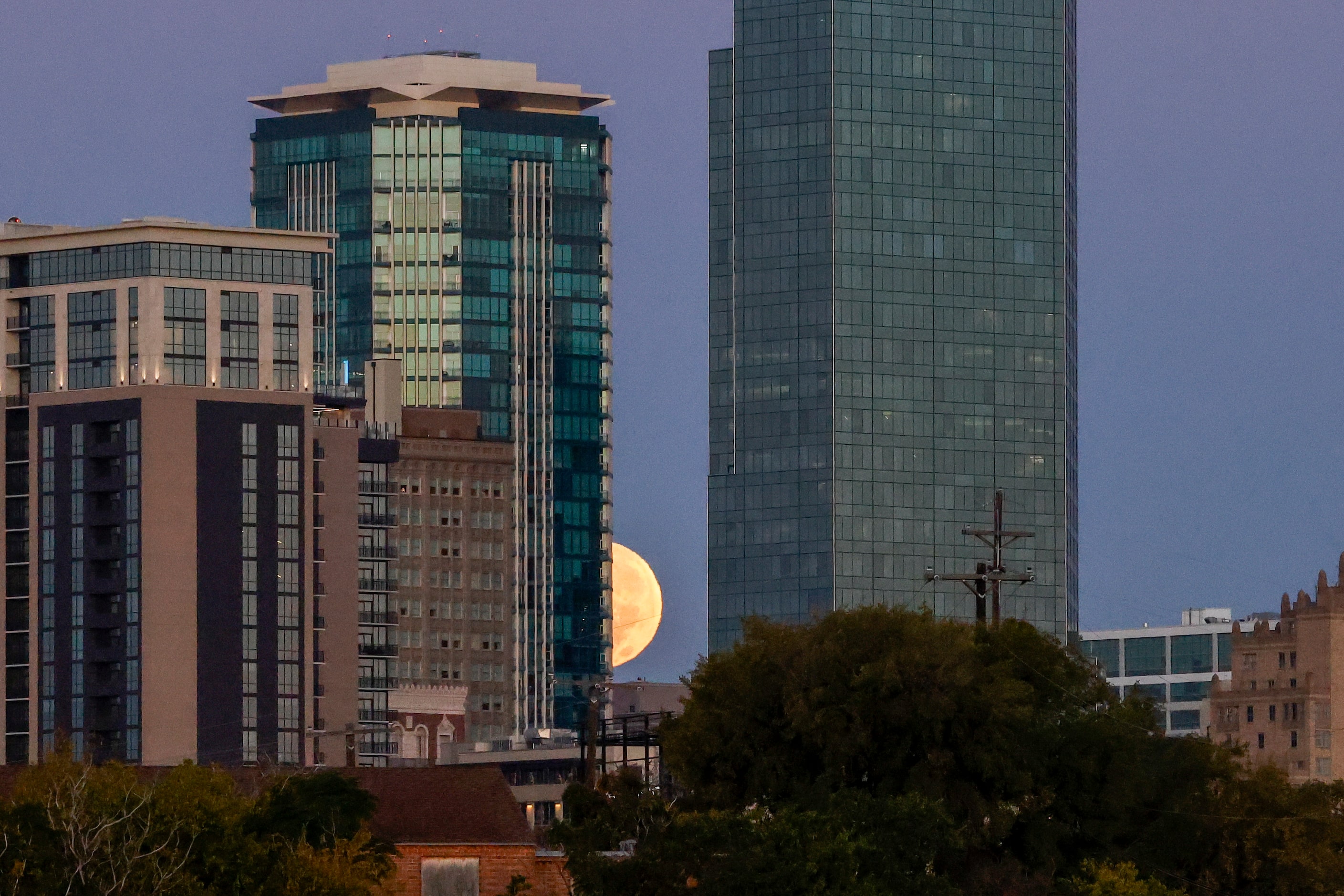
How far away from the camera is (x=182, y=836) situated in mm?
100812

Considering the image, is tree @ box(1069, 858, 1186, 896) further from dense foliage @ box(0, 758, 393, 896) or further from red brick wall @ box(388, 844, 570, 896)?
dense foliage @ box(0, 758, 393, 896)

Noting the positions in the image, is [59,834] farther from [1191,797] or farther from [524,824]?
[1191,797]

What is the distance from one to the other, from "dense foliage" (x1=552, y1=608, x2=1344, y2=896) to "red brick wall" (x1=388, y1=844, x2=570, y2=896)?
2273 millimetres

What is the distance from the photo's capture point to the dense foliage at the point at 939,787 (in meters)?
104

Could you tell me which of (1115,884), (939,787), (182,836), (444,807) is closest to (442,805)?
(444,807)

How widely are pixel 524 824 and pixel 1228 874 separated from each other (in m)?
26.3

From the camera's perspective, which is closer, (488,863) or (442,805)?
(488,863)

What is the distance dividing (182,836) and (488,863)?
13100mm

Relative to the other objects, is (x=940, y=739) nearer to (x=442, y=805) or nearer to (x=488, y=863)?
(x=488, y=863)

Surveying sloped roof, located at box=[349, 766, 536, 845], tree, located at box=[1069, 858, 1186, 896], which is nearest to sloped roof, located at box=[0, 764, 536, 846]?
sloped roof, located at box=[349, 766, 536, 845]

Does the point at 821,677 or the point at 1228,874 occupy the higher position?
the point at 821,677

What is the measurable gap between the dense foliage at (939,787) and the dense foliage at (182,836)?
7779 mm

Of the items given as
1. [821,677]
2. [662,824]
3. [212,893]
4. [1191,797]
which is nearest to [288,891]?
[212,893]

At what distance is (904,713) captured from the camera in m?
112
